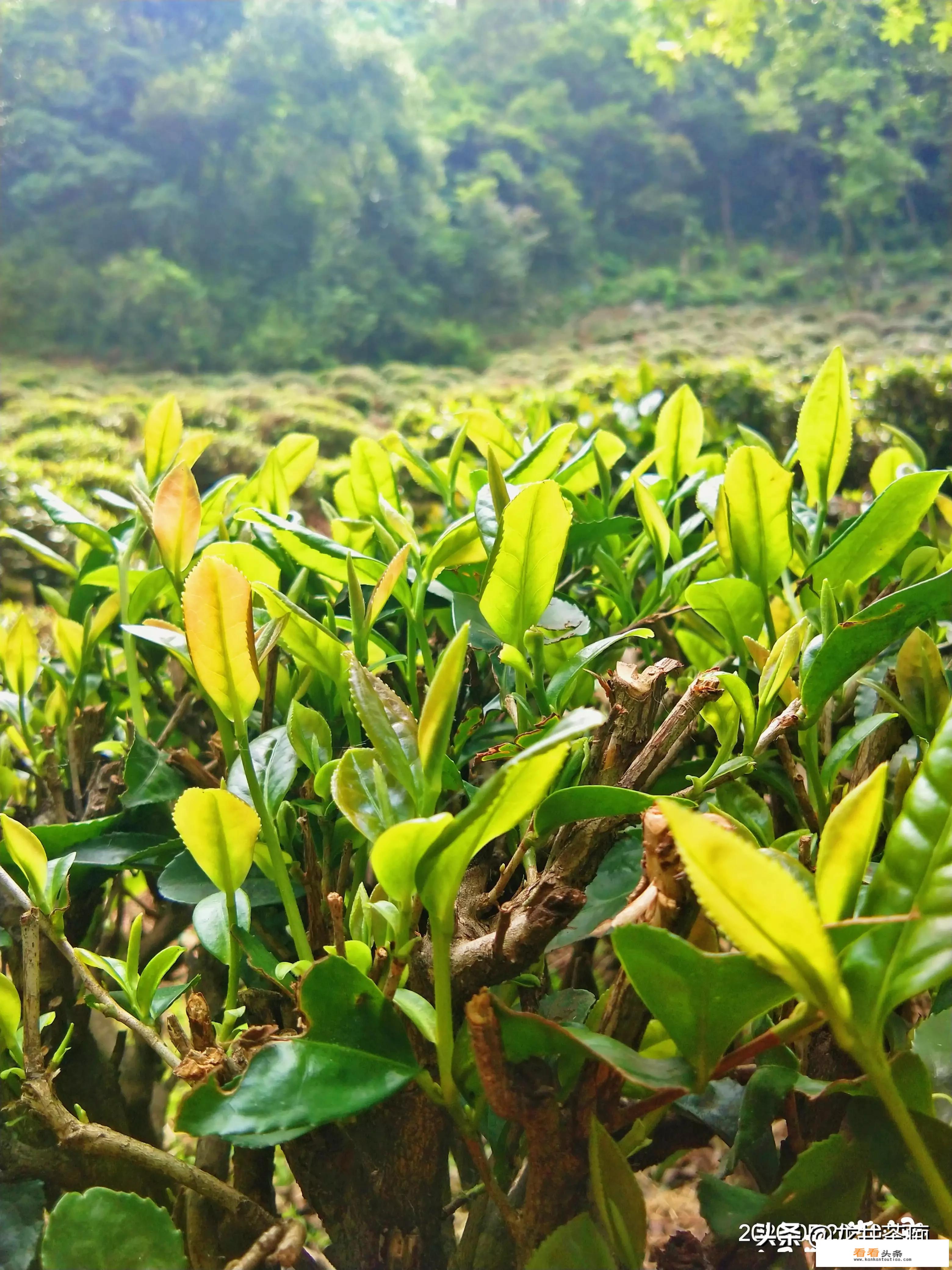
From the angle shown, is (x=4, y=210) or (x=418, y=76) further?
(x=418, y=76)

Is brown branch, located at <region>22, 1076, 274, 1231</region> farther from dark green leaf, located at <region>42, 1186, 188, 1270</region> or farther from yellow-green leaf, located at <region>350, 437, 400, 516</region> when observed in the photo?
yellow-green leaf, located at <region>350, 437, 400, 516</region>

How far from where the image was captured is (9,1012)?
1.02 feet

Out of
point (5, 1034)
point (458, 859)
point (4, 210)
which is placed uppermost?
point (4, 210)

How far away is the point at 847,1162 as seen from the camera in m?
0.25

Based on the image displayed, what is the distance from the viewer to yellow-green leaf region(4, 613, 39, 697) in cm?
49

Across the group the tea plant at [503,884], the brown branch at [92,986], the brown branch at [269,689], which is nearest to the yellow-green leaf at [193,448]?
the tea plant at [503,884]

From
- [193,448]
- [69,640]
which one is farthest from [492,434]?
[69,640]

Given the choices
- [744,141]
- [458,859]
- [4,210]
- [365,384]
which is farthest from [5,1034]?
[4,210]

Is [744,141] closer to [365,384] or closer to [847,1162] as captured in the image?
[365,384]

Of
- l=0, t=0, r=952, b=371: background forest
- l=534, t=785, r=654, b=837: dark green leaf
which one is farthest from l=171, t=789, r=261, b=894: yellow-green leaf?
l=0, t=0, r=952, b=371: background forest

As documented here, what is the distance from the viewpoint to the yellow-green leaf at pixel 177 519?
0.37 metres

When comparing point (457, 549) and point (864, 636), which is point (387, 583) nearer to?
point (457, 549)

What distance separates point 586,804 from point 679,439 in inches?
14.3

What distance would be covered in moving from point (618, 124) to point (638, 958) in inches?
392
